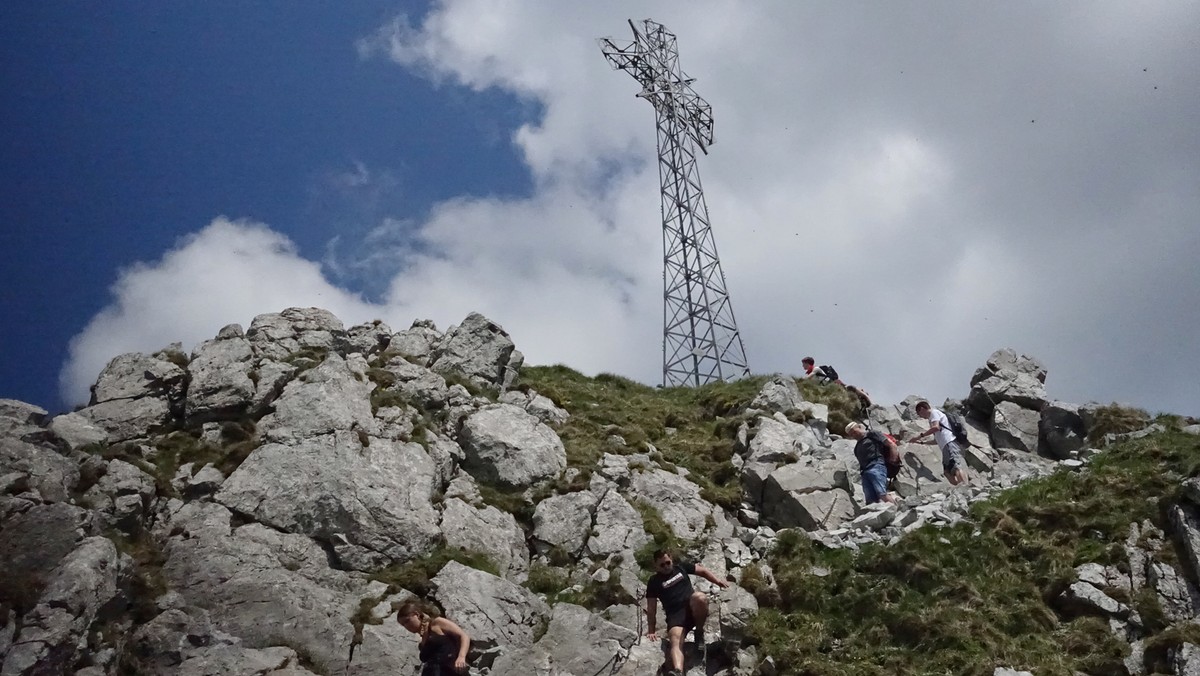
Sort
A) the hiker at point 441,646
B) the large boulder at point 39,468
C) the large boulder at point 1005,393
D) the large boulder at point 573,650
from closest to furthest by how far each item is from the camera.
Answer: the hiker at point 441,646
the large boulder at point 573,650
the large boulder at point 39,468
the large boulder at point 1005,393

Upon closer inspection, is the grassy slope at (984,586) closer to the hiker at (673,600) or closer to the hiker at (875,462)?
the hiker at (673,600)

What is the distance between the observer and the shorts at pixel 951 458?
23.9m

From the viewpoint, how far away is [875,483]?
896 inches

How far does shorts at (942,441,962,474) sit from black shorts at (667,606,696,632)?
11221 mm

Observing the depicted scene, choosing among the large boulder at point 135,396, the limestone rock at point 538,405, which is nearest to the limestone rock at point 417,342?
the limestone rock at point 538,405

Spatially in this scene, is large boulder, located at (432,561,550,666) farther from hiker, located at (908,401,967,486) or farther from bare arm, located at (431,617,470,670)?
hiker, located at (908,401,967,486)

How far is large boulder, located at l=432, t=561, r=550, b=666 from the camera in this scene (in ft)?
58.4

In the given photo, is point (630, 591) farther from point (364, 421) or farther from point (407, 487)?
point (364, 421)

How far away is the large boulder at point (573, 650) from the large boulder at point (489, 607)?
429mm

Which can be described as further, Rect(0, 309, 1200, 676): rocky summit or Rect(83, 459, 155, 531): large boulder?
Rect(83, 459, 155, 531): large boulder

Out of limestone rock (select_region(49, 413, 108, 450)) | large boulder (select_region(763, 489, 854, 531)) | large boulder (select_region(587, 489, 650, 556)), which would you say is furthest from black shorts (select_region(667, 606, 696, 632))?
limestone rock (select_region(49, 413, 108, 450))

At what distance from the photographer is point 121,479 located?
19672 mm

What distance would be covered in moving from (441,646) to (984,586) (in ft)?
39.1

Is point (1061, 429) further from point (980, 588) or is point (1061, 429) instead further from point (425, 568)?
point (425, 568)
